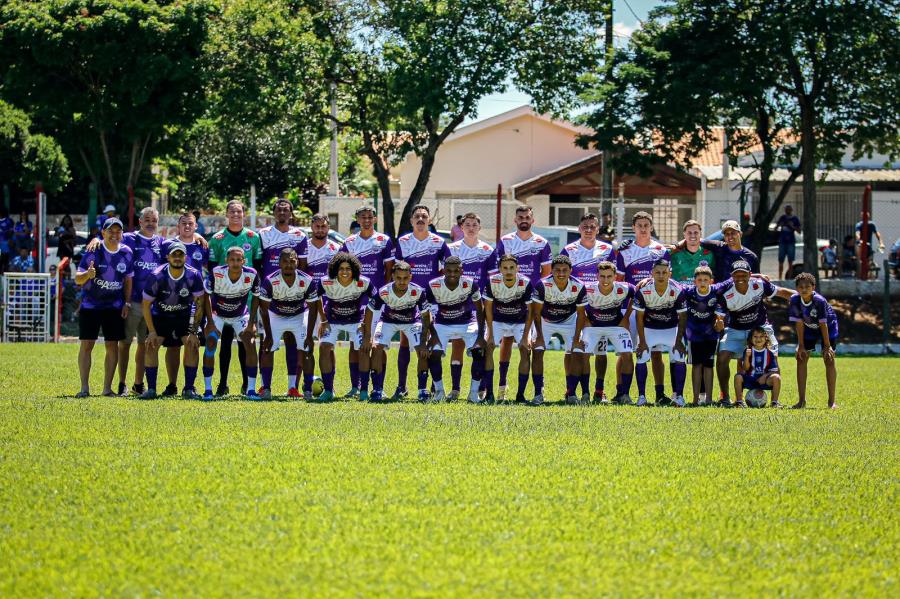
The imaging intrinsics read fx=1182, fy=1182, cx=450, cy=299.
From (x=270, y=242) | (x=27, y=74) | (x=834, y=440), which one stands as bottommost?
(x=834, y=440)

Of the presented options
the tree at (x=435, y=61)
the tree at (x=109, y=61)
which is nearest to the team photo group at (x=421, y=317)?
the tree at (x=435, y=61)

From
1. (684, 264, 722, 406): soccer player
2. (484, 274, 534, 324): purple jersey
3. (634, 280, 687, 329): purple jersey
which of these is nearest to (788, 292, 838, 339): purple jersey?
(684, 264, 722, 406): soccer player

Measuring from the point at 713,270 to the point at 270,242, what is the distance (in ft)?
21.2

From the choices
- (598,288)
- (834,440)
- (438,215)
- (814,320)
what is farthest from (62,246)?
(834,440)

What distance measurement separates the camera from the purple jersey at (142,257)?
51.9ft

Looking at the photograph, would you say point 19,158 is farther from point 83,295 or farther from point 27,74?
point 83,295

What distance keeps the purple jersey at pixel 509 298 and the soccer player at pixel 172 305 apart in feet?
12.6

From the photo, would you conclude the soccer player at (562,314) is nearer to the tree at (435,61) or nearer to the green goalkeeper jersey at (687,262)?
the green goalkeeper jersey at (687,262)

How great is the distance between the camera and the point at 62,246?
28.6 metres

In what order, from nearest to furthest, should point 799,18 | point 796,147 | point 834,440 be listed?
point 834,440
point 799,18
point 796,147

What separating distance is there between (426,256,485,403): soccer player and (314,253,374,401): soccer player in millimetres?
903

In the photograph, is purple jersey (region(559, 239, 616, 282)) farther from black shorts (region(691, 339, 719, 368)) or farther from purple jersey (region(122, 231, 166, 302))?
purple jersey (region(122, 231, 166, 302))

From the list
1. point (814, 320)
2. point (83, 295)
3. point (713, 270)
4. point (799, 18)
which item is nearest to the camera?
point (83, 295)

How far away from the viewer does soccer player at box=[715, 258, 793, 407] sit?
16047 millimetres
